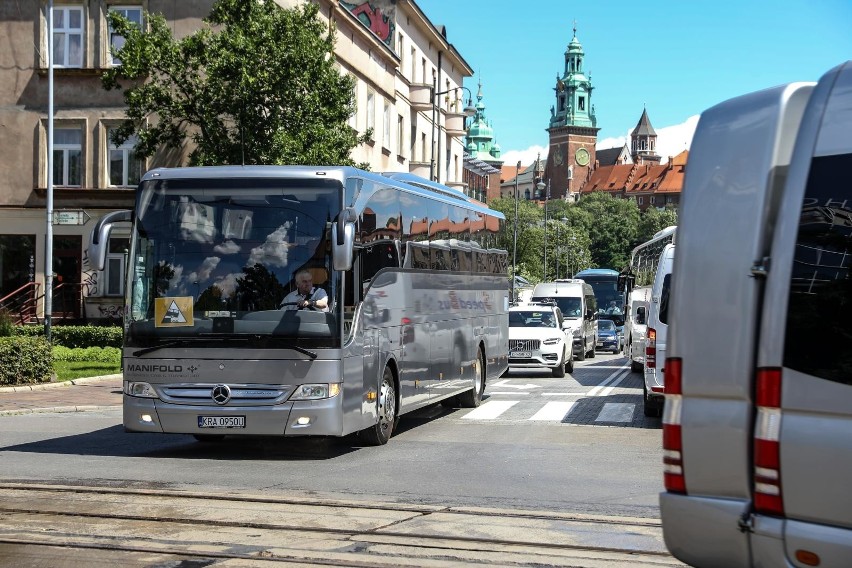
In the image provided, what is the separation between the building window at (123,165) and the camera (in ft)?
121

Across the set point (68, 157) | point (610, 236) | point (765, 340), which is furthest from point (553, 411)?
point (610, 236)

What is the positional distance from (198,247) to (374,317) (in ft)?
7.64

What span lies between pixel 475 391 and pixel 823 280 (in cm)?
1591

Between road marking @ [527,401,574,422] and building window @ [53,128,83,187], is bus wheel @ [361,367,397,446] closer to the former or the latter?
road marking @ [527,401,574,422]

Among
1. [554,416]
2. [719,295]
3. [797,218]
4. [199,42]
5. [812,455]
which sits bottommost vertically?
[554,416]

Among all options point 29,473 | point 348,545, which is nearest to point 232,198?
point 29,473

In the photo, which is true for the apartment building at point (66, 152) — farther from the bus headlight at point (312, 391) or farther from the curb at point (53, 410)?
the bus headlight at point (312, 391)

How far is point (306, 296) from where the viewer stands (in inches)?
515

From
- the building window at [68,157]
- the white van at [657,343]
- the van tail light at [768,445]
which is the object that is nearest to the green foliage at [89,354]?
the building window at [68,157]

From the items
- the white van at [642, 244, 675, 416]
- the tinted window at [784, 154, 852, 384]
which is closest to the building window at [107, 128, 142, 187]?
the white van at [642, 244, 675, 416]

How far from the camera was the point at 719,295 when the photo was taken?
5.03m

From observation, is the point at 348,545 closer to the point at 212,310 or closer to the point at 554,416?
the point at 212,310

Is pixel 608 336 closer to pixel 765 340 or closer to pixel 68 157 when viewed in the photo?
pixel 68 157

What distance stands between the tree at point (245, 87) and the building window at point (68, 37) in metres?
→ 4.10
